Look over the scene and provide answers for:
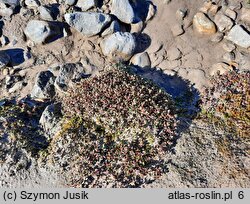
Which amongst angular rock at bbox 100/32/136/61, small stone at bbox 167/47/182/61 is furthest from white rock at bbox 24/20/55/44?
small stone at bbox 167/47/182/61

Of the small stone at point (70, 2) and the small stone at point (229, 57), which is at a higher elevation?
the small stone at point (70, 2)

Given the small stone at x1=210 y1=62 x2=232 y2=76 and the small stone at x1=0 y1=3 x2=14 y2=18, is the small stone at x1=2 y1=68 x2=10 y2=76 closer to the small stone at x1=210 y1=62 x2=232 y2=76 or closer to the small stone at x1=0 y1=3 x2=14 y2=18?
the small stone at x1=0 y1=3 x2=14 y2=18

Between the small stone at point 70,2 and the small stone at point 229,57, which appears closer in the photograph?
the small stone at point 229,57

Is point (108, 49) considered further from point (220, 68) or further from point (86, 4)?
point (220, 68)

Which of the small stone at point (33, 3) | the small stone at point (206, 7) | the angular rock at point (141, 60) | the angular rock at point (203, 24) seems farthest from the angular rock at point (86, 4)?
the small stone at point (206, 7)

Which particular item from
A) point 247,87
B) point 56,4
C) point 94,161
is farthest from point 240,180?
point 56,4

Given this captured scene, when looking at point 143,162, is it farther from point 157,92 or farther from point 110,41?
point 110,41

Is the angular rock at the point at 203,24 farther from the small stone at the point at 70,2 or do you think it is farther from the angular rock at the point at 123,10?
the small stone at the point at 70,2
